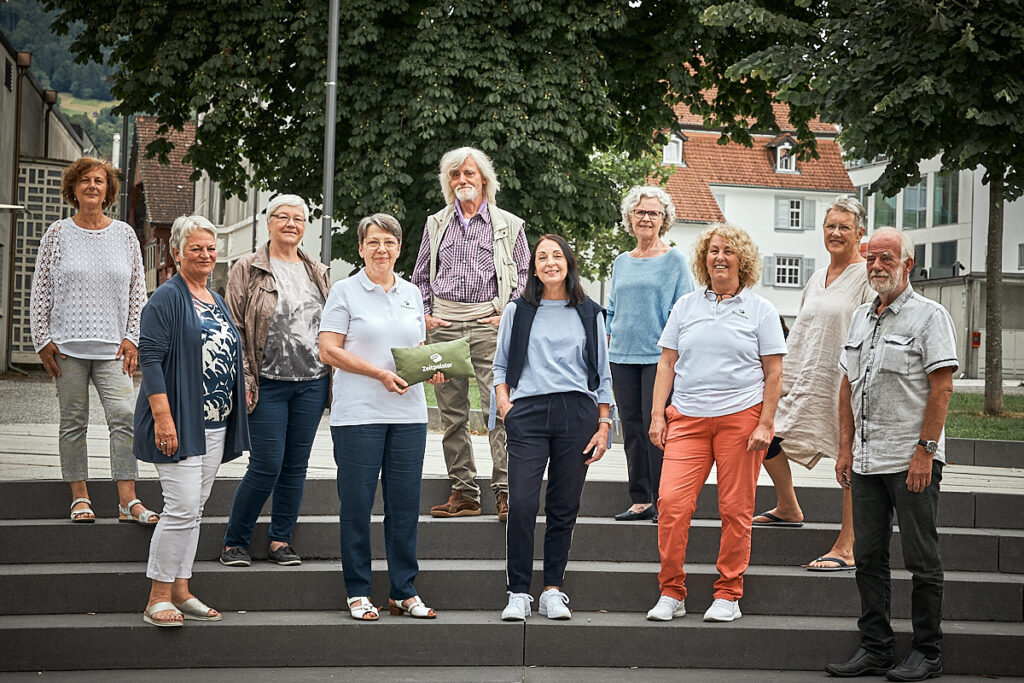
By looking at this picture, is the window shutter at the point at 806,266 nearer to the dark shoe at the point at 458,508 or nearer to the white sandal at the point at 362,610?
the dark shoe at the point at 458,508

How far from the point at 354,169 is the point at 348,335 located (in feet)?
38.6

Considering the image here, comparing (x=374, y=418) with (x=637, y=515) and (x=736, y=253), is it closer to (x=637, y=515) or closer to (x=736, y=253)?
(x=637, y=515)

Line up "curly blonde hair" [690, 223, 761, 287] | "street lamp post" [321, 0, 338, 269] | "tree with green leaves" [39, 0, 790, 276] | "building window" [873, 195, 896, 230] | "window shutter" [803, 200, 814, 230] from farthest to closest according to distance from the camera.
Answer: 1. "window shutter" [803, 200, 814, 230]
2. "building window" [873, 195, 896, 230]
3. "tree with green leaves" [39, 0, 790, 276]
4. "street lamp post" [321, 0, 338, 269]
5. "curly blonde hair" [690, 223, 761, 287]

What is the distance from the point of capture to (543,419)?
19.9 feet

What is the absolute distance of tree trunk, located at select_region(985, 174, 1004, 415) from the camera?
53.4 feet

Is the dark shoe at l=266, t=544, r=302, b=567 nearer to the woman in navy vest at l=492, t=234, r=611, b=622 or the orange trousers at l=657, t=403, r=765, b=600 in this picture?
the woman in navy vest at l=492, t=234, r=611, b=622

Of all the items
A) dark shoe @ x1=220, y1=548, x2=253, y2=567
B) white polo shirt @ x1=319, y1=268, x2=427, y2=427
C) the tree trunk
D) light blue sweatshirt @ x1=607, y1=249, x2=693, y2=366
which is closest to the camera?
white polo shirt @ x1=319, y1=268, x2=427, y2=427

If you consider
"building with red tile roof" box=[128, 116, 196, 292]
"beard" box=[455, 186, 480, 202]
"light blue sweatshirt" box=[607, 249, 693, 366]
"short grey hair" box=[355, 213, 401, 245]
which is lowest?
"light blue sweatshirt" box=[607, 249, 693, 366]

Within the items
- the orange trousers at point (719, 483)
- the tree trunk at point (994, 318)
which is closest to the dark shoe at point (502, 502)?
the orange trousers at point (719, 483)

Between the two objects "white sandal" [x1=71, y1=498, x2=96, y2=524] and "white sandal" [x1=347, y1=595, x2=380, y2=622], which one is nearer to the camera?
"white sandal" [x1=347, y1=595, x2=380, y2=622]

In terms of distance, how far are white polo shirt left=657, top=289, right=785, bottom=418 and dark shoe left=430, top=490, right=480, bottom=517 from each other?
5.23 feet

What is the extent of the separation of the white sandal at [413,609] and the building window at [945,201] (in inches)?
1860

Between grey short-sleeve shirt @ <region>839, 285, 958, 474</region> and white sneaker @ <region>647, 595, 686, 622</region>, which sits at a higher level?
grey short-sleeve shirt @ <region>839, 285, 958, 474</region>

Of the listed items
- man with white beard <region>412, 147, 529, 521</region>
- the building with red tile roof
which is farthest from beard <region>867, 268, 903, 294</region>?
the building with red tile roof
